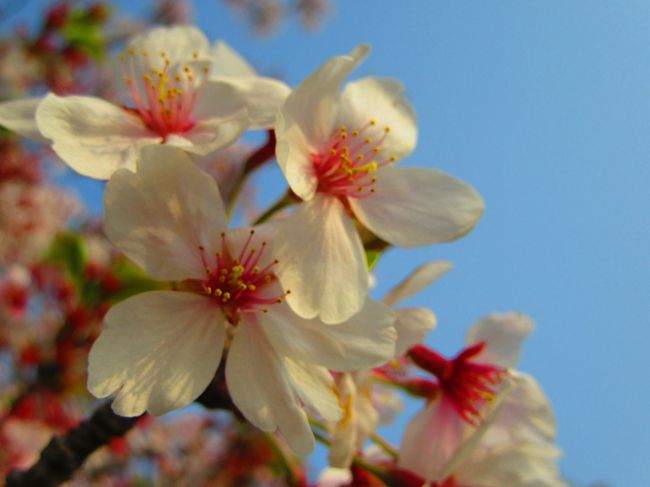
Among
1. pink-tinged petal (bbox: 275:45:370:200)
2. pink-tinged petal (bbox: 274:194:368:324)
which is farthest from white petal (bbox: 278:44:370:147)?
pink-tinged petal (bbox: 274:194:368:324)

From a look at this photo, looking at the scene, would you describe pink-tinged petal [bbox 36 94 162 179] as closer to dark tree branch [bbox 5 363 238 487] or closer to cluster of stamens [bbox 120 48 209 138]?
cluster of stamens [bbox 120 48 209 138]

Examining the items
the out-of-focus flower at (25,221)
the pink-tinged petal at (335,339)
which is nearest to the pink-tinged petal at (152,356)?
the pink-tinged petal at (335,339)

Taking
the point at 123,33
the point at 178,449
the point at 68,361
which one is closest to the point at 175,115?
the point at 68,361

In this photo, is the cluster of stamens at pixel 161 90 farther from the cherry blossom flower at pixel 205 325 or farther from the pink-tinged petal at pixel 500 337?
the pink-tinged petal at pixel 500 337

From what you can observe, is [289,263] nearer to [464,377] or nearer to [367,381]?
[367,381]

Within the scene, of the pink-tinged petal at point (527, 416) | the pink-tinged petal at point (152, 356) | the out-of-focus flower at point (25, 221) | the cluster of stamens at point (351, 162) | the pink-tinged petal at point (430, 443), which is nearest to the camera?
the pink-tinged petal at point (152, 356)
